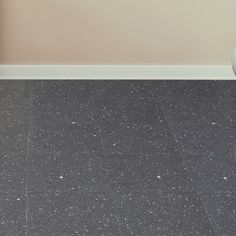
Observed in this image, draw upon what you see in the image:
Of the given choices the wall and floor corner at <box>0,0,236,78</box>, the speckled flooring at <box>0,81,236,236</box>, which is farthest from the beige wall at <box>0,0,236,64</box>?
the speckled flooring at <box>0,81,236,236</box>

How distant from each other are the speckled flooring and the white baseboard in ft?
0.18

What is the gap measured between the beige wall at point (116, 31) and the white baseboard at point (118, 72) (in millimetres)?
26

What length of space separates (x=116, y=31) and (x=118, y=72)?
195mm

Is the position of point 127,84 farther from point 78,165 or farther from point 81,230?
point 81,230

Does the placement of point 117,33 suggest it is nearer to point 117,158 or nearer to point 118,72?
point 118,72

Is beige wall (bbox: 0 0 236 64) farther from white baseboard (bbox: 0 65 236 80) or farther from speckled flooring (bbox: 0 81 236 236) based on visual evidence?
speckled flooring (bbox: 0 81 236 236)

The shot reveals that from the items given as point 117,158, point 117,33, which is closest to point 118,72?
point 117,33

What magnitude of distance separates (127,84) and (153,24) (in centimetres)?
29

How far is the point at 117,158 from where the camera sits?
2082mm

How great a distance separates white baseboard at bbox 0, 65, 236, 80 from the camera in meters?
2.63

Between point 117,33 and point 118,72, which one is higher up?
point 117,33

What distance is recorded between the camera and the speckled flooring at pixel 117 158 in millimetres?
1785

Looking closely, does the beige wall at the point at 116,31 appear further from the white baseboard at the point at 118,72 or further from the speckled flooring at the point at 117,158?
the speckled flooring at the point at 117,158

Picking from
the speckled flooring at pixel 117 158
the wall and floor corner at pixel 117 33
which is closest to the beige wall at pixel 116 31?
the wall and floor corner at pixel 117 33
